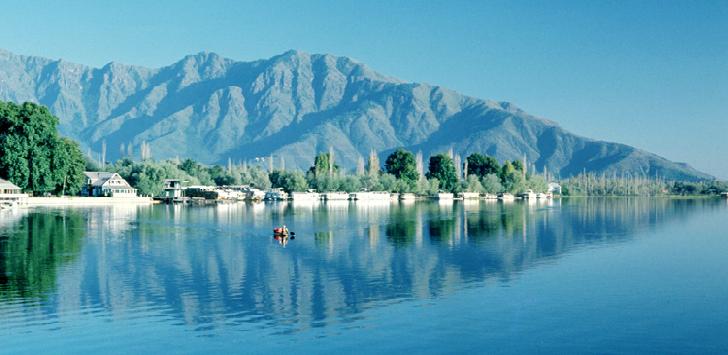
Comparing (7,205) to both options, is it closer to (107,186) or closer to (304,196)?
(107,186)

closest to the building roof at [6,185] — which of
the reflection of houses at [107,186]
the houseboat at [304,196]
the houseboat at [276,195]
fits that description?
the reflection of houses at [107,186]

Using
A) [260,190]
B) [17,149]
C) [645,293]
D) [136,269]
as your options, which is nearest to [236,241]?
[136,269]

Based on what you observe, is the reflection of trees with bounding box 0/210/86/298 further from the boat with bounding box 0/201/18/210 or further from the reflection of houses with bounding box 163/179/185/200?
the reflection of houses with bounding box 163/179/185/200

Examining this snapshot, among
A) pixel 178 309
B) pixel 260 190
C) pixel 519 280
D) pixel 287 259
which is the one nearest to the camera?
pixel 178 309

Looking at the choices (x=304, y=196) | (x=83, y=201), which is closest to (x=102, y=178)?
(x=83, y=201)

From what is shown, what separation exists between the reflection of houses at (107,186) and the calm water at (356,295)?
286ft

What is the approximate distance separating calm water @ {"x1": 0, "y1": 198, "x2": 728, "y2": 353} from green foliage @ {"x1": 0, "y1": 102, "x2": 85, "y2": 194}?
169 ft

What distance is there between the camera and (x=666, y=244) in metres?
62.2

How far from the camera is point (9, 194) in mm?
107375

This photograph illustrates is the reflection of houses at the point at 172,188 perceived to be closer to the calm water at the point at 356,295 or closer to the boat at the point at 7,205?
the boat at the point at 7,205

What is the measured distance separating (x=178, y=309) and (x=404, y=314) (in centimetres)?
897

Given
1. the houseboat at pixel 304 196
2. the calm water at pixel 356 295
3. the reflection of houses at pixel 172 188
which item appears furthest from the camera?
the houseboat at pixel 304 196

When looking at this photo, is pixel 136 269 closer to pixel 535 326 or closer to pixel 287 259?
pixel 287 259

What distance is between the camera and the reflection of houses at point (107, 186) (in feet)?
482
